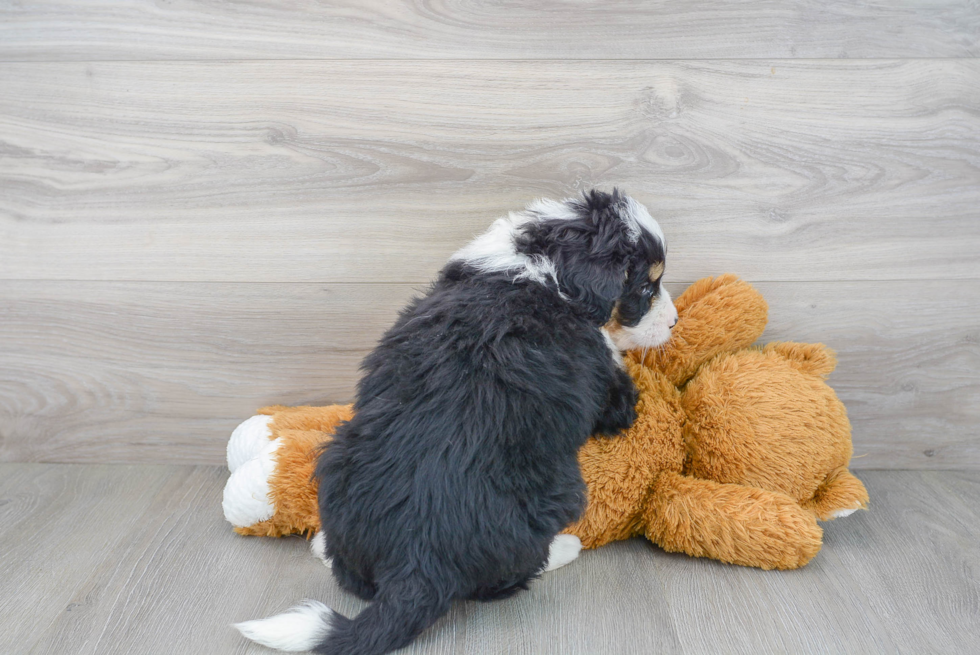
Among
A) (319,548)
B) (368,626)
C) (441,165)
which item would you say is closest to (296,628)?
(368,626)

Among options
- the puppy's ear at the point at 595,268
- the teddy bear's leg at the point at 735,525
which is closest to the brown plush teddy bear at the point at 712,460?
the teddy bear's leg at the point at 735,525

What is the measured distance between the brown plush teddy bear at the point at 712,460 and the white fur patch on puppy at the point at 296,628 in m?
0.31

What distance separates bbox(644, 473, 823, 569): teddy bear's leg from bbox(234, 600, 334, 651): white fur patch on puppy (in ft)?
2.22

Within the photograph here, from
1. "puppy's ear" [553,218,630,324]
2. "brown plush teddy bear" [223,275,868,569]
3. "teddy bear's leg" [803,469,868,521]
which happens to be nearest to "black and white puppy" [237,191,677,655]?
"puppy's ear" [553,218,630,324]

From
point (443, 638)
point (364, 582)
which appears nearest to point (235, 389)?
point (364, 582)

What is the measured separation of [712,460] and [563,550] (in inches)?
14.1

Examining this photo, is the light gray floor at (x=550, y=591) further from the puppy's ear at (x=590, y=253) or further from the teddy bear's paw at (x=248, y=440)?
the puppy's ear at (x=590, y=253)

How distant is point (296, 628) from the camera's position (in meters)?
1.17

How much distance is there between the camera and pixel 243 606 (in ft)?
4.39

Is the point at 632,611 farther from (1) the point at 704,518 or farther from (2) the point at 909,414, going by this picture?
(2) the point at 909,414

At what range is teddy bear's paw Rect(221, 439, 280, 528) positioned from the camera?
58.6 inches

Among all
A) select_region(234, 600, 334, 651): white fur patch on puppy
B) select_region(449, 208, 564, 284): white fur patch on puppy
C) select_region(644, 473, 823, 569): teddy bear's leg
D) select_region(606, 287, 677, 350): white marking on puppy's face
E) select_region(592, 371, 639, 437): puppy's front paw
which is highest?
select_region(449, 208, 564, 284): white fur patch on puppy

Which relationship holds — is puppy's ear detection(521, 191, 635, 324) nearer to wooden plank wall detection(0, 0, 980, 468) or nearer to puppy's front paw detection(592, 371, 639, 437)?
puppy's front paw detection(592, 371, 639, 437)

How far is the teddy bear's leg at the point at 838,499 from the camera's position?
4.88 feet
